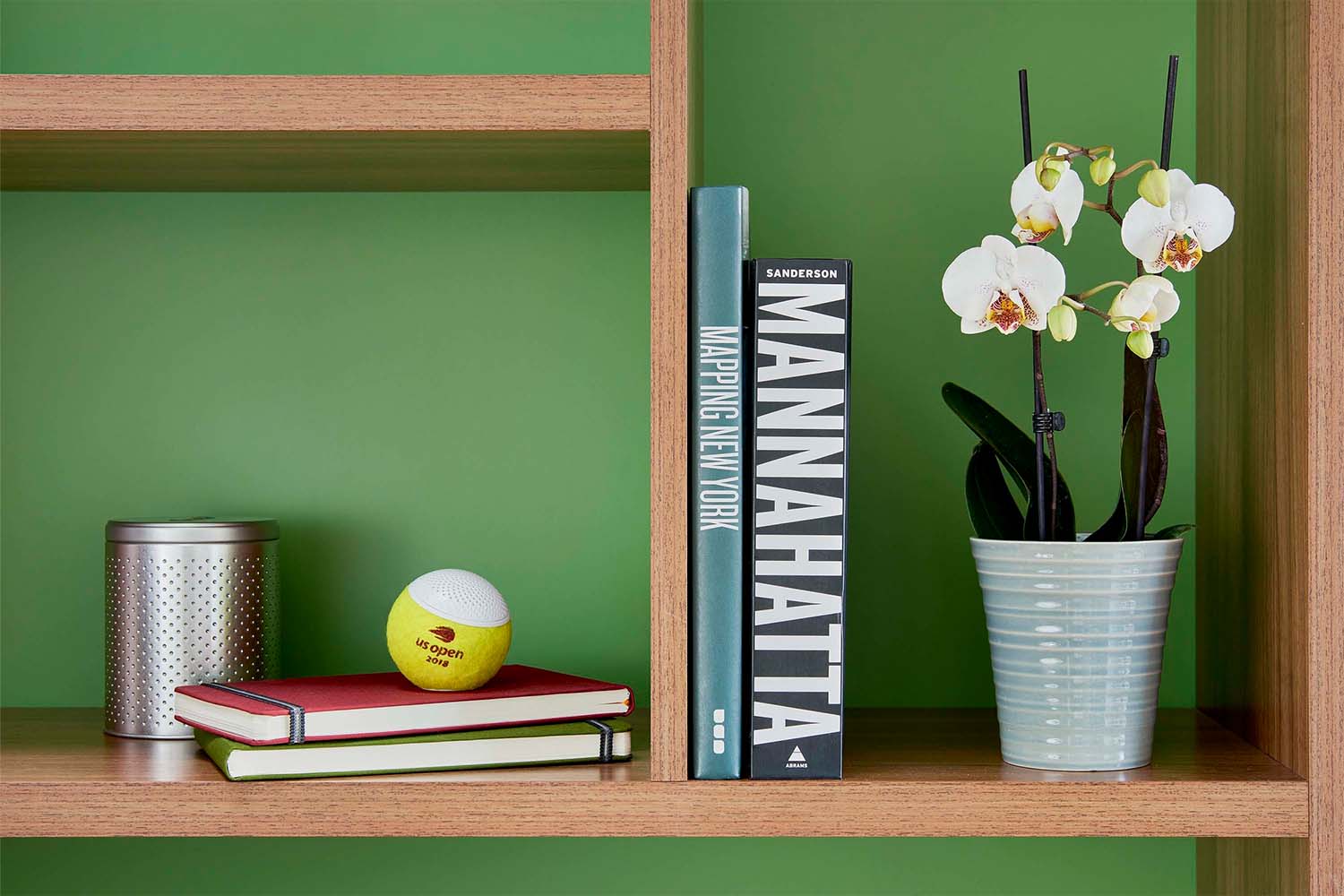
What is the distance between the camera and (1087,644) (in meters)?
0.80

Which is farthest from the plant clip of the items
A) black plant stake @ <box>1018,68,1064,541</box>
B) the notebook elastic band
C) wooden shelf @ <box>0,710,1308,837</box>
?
the notebook elastic band

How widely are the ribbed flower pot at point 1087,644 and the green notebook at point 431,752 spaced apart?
28cm

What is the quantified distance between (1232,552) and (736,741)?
1.45 ft

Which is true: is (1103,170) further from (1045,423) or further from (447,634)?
(447,634)

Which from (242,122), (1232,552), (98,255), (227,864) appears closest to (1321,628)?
(1232,552)

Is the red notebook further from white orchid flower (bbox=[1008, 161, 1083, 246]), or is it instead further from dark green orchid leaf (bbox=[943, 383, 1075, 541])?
white orchid flower (bbox=[1008, 161, 1083, 246])

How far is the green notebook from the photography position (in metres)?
0.78

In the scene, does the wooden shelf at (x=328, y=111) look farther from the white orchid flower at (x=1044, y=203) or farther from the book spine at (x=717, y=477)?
the white orchid flower at (x=1044, y=203)

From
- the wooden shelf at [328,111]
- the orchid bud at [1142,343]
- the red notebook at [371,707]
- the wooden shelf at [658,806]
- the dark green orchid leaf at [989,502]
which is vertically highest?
the wooden shelf at [328,111]

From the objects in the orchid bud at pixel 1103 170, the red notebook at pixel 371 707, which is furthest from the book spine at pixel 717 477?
the orchid bud at pixel 1103 170

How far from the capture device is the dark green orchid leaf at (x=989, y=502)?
860 millimetres

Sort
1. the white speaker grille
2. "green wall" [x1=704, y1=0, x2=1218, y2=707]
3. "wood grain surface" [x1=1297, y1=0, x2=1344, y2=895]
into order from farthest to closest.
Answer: "green wall" [x1=704, y1=0, x2=1218, y2=707]
the white speaker grille
"wood grain surface" [x1=1297, y1=0, x2=1344, y2=895]

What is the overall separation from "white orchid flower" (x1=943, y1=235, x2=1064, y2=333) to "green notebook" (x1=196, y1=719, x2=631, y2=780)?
14.5 inches

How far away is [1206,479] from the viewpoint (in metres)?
1.03
